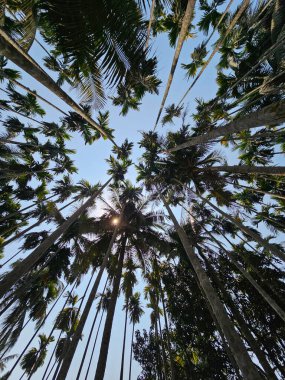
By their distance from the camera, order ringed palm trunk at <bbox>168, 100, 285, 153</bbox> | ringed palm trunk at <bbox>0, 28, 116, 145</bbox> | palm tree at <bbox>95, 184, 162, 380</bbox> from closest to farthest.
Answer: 1. ringed palm trunk at <bbox>0, 28, 116, 145</bbox>
2. ringed palm trunk at <bbox>168, 100, 285, 153</bbox>
3. palm tree at <bbox>95, 184, 162, 380</bbox>

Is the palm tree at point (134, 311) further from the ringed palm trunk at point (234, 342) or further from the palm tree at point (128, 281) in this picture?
the ringed palm trunk at point (234, 342)

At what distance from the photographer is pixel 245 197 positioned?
604 inches

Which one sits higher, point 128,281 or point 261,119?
point 128,281

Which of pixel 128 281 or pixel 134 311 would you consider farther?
pixel 134 311

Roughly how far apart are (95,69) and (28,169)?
12394mm

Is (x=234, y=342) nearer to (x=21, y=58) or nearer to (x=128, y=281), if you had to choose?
(x=21, y=58)

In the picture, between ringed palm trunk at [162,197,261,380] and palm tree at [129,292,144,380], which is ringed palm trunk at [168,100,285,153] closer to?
ringed palm trunk at [162,197,261,380]

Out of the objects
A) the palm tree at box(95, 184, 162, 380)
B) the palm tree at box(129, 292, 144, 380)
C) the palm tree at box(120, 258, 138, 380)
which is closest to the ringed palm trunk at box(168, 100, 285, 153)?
the palm tree at box(95, 184, 162, 380)

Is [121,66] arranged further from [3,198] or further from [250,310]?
[3,198]

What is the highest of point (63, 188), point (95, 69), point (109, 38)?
point (63, 188)

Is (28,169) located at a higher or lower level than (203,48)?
higher

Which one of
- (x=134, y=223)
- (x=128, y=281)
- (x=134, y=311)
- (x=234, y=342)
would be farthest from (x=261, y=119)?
(x=134, y=311)

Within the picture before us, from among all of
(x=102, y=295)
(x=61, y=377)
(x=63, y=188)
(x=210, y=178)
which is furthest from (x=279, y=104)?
(x=102, y=295)

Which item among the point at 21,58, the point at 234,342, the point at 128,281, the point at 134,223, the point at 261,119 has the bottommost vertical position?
the point at 234,342
